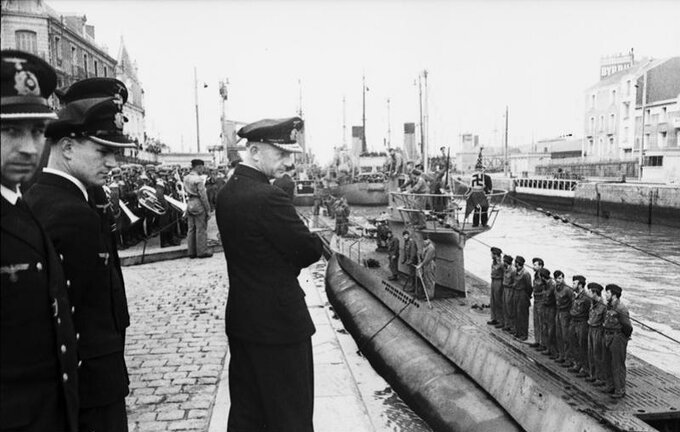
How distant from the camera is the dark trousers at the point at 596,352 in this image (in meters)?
7.25

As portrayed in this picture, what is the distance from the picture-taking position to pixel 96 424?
309 cm

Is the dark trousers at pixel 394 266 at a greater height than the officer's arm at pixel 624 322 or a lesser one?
lesser

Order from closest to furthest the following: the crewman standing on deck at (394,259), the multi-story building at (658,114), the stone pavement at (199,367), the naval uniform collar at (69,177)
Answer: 1. the naval uniform collar at (69,177)
2. the stone pavement at (199,367)
3. the crewman standing on deck at (394,259)
4. the multi-story building at (658,114)

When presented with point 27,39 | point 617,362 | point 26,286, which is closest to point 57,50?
point 27,39

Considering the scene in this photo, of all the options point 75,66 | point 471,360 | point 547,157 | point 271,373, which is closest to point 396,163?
point 471,360

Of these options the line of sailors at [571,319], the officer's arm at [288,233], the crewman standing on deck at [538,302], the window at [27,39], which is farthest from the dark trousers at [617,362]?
the window at [27,39]

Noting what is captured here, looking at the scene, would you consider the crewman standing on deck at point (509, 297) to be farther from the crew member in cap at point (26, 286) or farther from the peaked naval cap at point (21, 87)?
the peaked naval cap at point (21, 87)

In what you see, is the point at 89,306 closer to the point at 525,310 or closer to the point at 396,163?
the point at 525,310

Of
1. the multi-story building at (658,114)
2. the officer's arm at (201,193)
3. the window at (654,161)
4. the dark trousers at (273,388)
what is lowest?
the dark trousers at (273,388)

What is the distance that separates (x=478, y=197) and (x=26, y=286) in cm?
1084

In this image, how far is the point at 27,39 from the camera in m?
30.3

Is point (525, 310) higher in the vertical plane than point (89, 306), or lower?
lower

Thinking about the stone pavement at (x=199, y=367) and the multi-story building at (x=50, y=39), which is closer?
the stone pavement at (x=199, y=367)

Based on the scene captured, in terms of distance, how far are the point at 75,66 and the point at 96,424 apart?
121ft
